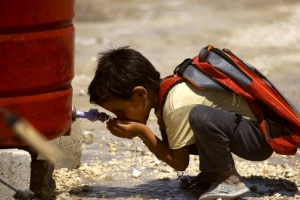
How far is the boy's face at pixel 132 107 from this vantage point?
3816mm

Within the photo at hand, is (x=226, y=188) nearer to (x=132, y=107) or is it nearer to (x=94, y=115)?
(x=132, y=107)

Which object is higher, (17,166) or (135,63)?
(135,63)

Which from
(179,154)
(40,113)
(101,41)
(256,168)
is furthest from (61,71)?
(101,41)

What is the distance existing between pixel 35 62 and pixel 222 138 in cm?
107

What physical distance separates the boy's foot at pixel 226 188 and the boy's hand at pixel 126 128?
51 cm

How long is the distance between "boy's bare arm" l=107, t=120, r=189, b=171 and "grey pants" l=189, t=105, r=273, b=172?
0.34ft

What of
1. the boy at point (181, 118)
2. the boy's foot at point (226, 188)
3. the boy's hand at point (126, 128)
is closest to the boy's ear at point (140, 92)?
the boy at point (181, 118)

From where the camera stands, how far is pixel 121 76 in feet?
12.4

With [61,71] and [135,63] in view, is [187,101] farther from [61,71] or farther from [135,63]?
[61,71]

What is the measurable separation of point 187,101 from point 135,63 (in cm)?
34

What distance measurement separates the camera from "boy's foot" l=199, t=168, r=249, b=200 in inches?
153

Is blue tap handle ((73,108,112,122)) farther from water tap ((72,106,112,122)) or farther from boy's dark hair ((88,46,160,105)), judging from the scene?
boy's dark hair ((88,46,160,105))

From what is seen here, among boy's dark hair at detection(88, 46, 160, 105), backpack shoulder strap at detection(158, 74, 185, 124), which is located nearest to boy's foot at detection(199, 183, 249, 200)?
backpack shoulder strap at detection(158, 74, 185, 124)

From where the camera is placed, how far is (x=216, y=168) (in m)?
3.88
